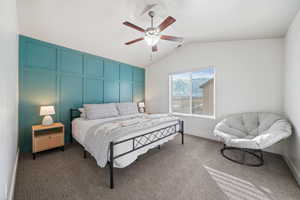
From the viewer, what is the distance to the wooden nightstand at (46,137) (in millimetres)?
2508

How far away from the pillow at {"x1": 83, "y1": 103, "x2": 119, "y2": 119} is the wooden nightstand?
670 millimetres

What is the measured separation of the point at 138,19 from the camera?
2658 millimetres

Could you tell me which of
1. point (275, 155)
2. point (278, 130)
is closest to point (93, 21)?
point (278, 130)

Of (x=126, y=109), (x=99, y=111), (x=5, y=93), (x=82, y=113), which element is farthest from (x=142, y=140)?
(x=82, y=113)

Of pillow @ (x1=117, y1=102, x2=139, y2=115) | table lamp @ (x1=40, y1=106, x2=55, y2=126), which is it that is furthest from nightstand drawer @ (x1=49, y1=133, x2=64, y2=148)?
pillow @ (x1=117, y1=102, x2=139, y2=115)

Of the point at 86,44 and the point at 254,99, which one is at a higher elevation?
the point at 86,44

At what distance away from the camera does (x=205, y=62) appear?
3.82 meters

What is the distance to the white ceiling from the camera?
6.82 ft

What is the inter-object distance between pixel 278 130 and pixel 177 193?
2114 mm

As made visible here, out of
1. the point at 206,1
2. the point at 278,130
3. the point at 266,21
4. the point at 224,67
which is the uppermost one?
the point at 206,1

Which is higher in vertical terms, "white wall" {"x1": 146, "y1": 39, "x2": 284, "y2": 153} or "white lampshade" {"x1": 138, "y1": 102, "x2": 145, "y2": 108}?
"white wall" {"x1": 146, "y1": 39, "x2": 284, "y2": 153}

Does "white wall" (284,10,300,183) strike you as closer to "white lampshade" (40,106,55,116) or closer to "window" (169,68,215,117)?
"window" (169,68,215,117)

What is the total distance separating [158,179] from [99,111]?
86.5 inches

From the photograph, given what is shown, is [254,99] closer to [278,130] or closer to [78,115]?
[278,130]
